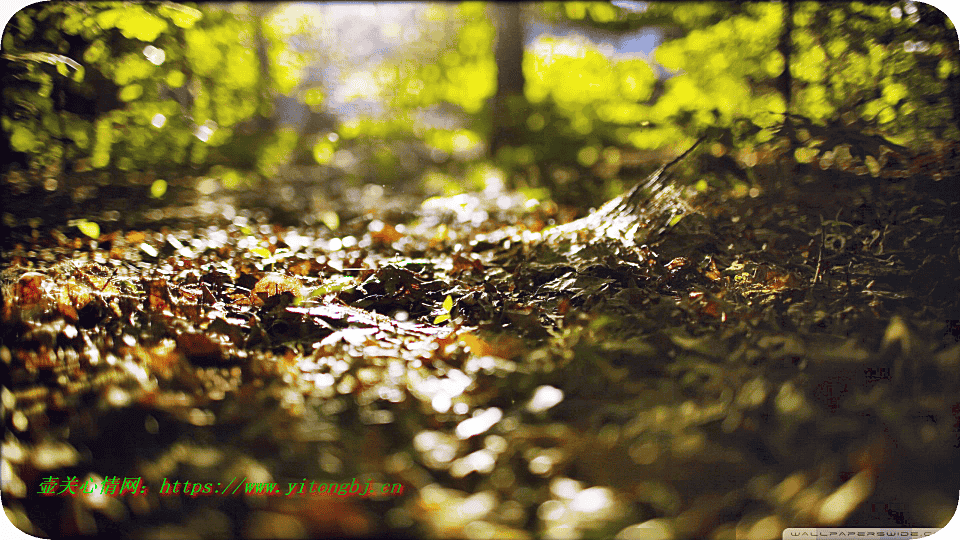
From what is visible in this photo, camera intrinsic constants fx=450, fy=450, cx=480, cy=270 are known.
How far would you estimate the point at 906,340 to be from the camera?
1.29 metres

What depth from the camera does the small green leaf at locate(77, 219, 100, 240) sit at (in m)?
2.16

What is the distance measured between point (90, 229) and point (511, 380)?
7.33 feet

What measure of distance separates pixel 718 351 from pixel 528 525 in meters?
0.82

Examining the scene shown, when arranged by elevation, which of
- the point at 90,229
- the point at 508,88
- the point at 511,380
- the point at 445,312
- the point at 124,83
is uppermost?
the point at 508,88

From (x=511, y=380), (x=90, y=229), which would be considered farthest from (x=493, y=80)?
(x=511, y=380)

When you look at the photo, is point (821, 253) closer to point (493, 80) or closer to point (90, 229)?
point (493, 80)

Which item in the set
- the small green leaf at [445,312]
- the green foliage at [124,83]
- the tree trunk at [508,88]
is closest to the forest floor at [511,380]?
the small green leaf at [445,312]

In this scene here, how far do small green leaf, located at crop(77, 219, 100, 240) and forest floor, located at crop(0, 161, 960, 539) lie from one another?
4 centimetres

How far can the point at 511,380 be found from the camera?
1.39 m

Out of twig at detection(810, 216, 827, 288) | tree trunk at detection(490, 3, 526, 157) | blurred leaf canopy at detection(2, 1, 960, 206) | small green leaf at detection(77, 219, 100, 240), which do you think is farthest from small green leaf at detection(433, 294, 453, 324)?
tree trunk at detection(490, 3, 526, 157)

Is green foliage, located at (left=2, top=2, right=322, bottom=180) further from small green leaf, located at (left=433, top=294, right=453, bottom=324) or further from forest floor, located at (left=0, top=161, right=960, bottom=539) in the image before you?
small green leaf, located at (left=433, top=294, right=453, bottom=324)

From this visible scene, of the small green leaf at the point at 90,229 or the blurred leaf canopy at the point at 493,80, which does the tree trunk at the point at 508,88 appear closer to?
the blurred leaf canopy at the point at 493,80

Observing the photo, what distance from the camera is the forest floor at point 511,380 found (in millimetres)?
1020

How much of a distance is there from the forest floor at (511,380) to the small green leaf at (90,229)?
0.04m
